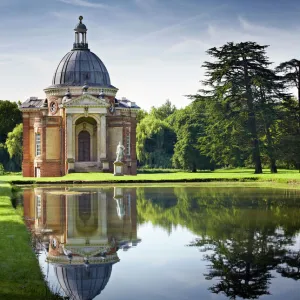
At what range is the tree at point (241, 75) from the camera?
202 ft

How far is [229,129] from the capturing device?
62.9m

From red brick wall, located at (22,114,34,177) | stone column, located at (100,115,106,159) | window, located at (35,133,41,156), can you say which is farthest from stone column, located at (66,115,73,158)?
red brick wall, located at (22,114,34,177)

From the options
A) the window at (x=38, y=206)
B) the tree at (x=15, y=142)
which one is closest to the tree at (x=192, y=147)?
the tree at (x=15, y=142)

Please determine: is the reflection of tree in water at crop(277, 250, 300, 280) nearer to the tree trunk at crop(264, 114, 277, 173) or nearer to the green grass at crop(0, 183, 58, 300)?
the green grass at crop(0, 183, 58, 300)

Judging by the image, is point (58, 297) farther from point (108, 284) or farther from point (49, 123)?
point (49, 123)

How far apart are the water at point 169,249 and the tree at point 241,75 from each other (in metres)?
35.4

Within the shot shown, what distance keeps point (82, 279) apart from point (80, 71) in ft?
179

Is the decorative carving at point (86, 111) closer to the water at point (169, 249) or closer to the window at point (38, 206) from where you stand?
the window at point (38, 206)

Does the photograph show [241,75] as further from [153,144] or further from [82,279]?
[82,279]

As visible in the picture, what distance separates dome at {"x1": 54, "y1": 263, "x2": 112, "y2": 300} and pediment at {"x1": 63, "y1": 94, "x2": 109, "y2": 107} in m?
48.1

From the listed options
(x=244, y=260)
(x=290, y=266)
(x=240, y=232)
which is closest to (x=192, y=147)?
(x=240, y=232)

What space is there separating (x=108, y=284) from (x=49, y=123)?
172 ft

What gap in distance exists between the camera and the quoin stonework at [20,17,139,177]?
6112 centimetres

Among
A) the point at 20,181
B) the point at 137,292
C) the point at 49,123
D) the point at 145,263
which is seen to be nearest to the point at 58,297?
the point at 137,292
